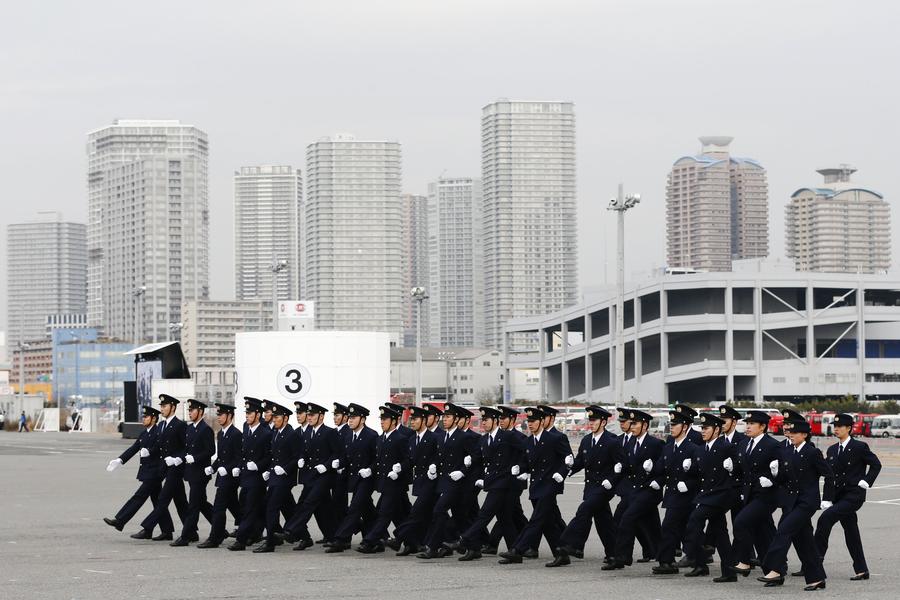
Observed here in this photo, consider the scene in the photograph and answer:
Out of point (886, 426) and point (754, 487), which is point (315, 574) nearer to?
point (754, 487)

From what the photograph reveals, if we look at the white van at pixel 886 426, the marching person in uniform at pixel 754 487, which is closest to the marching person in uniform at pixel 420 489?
the marching person in uniform at pixel 754 487

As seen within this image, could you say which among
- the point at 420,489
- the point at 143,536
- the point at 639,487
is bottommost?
the point at 143,536

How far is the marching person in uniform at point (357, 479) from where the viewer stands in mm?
16734

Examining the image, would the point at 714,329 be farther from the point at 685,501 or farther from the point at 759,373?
the point at 685,501

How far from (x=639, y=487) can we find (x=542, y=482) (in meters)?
1.15

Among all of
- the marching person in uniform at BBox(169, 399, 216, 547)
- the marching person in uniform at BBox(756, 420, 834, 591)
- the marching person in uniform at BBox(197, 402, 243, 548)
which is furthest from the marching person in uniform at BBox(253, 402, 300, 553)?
the marching person in uniform at BBox(756, 420, 834, 591)

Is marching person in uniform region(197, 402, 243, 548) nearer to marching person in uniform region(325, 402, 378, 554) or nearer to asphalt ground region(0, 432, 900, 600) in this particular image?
asphalt ground region(0, 432, 900, 600)

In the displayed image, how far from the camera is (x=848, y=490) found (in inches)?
553

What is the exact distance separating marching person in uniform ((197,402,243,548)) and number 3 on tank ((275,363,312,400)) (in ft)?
46.2

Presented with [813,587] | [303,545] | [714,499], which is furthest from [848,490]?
[303,545]

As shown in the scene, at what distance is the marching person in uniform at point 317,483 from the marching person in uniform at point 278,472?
5.6 inches

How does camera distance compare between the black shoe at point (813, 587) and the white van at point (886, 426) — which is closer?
the black shoe at point (813, 587)

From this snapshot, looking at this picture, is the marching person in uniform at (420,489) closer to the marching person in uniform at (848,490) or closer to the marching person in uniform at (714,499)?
the marching person in uniform at (714,499)

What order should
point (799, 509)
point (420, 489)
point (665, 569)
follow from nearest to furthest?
point (799, 509) < point (665, 569) < point (420, 489)
